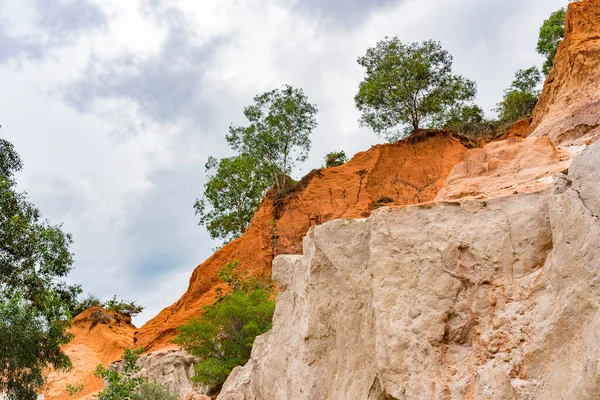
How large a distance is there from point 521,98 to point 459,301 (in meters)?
28.8

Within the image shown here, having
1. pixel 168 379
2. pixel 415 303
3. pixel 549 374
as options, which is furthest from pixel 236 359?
pixel 549 374

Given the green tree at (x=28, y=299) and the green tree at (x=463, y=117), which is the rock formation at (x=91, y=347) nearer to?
the green tree at (x=28, y=299)

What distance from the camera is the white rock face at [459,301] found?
6148 mm

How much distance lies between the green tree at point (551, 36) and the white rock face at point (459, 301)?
28.1 meters

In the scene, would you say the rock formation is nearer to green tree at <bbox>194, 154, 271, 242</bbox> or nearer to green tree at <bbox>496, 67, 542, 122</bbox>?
Result: green tree at <bbox>194, 154, 271, 242</bbox>

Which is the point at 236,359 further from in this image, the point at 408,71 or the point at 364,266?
the point at 408,71

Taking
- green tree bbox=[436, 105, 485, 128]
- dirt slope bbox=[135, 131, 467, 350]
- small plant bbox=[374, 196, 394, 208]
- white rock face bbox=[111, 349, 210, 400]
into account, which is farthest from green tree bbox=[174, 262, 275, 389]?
green tree bbox=[436, 105, 485, 128]

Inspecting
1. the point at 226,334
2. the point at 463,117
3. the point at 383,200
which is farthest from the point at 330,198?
the point at 226,334

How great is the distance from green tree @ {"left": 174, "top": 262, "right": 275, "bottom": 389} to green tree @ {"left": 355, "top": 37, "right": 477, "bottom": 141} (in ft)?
43.8

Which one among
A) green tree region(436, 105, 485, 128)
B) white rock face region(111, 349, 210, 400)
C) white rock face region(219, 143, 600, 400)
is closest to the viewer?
white rock face region(219, 143, 600, 400)

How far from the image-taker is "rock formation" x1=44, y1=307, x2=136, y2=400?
3506 centimetres

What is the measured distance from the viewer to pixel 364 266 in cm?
906

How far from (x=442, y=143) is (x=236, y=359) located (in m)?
16.0

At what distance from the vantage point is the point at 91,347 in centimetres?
3897
